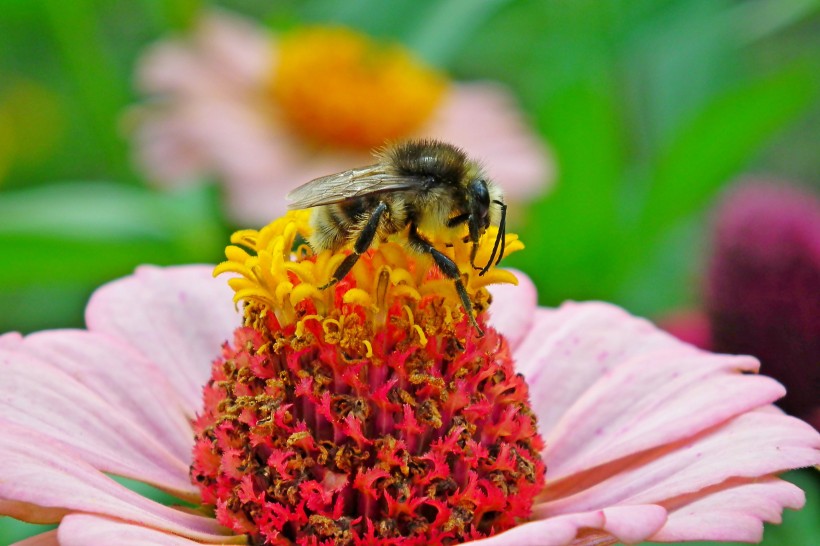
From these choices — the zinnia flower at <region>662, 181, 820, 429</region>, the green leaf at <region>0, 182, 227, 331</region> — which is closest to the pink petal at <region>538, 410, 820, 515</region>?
the zinnia flower at <region>662, 181, 820, 429</region>

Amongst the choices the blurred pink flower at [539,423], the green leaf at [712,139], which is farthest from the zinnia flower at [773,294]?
the green leaf at [712,139]

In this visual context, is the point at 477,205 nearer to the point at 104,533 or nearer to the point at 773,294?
the point at 104,533

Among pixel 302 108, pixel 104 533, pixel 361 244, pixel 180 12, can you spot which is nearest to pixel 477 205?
pixel 361 244

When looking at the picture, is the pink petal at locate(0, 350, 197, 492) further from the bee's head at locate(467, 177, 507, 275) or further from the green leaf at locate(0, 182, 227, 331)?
the green leaf at locate(0, 182, 227, 331)

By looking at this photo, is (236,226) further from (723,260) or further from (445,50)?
(723,260)

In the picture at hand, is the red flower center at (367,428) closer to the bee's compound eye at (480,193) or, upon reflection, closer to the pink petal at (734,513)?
the bee's compound eye at (480,193)
